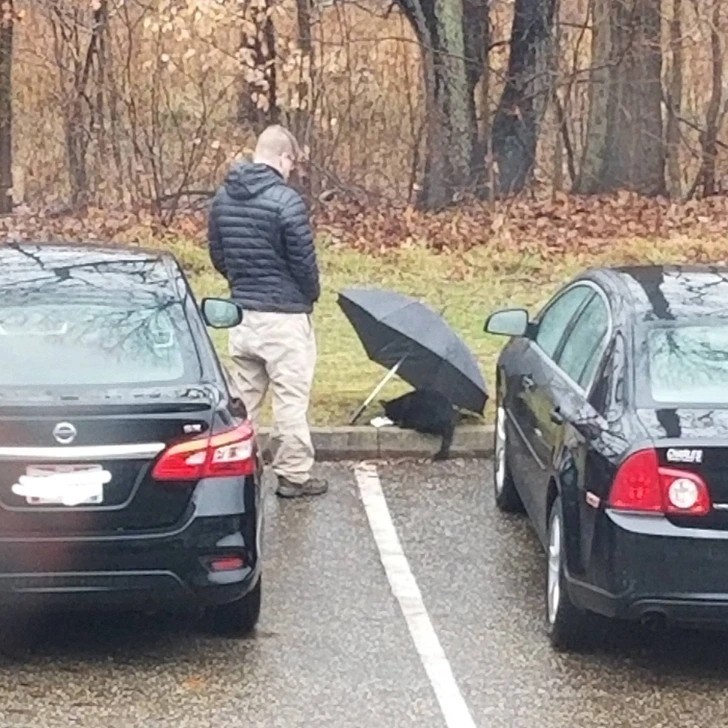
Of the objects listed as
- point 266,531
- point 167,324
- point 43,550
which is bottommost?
point 266,531

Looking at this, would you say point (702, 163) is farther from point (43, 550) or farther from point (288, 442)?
point (43, 550)

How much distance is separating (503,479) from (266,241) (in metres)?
1.72

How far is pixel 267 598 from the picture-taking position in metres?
7.77

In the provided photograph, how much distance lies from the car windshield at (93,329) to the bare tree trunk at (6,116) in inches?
584

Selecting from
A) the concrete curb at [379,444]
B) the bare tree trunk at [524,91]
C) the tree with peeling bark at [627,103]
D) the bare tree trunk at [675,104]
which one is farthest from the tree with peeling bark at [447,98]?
the concrete curb at [379,444]

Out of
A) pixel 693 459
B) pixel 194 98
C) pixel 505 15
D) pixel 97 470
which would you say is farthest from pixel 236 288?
pixel 505 15

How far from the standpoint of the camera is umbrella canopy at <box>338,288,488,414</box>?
10.2 metres

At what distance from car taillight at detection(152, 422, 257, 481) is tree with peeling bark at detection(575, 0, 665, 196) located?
15.8 m

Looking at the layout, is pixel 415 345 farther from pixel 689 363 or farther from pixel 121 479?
pixel 121 479

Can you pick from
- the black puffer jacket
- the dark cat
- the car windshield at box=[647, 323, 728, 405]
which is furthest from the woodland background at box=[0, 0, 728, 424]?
the car windshield at box=[647, 323, 728, 405]

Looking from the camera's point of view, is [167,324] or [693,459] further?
[167,324]

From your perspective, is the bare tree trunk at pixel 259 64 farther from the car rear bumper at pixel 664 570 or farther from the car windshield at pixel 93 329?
the car rear bumper at pixel 664 570

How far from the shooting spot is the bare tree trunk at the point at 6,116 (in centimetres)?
2212

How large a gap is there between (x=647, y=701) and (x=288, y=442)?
3203 millimetres
